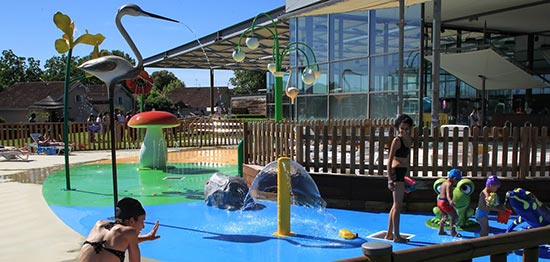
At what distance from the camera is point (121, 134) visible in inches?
770

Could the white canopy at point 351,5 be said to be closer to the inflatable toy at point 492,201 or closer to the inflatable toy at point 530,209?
the inflatable toy at point 492,201

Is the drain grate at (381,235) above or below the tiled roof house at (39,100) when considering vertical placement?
below

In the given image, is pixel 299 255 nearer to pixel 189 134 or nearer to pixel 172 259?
pixel 172 259

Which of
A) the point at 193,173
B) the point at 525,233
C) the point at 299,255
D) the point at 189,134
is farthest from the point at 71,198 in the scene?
the point at 189,134

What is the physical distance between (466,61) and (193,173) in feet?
38.7

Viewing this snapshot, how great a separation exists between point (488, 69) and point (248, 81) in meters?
67.7

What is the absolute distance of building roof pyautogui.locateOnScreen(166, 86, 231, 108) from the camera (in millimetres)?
80306

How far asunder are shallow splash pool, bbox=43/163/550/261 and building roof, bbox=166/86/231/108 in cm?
6940

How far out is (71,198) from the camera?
28.9 feet

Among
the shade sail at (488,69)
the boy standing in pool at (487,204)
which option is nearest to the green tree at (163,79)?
the shade sail at (488,69)

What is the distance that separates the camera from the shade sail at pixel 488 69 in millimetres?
17219

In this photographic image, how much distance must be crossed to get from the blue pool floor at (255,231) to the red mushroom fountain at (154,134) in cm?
424

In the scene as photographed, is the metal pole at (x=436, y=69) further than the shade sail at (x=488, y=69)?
No

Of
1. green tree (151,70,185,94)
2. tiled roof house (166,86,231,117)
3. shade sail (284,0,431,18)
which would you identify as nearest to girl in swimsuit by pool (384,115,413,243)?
shade sail (284,0,431,18)
